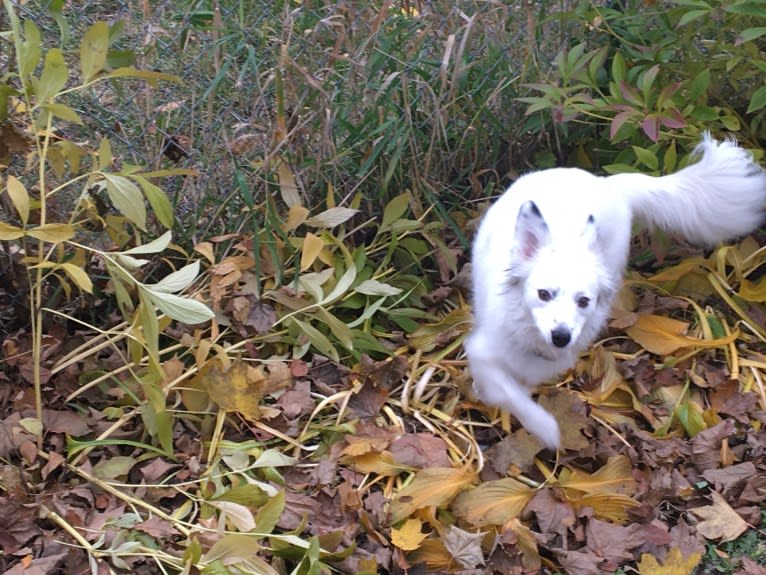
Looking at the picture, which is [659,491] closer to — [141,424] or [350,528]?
[350,528]

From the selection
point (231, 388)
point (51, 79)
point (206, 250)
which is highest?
point (51, 79)

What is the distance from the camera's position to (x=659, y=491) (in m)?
2.95

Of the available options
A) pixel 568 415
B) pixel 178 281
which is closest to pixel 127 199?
pixel 178 281

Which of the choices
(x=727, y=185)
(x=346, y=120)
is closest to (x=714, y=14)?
(x=727, y=185)

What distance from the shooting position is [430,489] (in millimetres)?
2848

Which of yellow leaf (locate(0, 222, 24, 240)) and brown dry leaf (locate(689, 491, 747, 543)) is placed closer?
yellow leaf (locate(0, 222, 24, 240))

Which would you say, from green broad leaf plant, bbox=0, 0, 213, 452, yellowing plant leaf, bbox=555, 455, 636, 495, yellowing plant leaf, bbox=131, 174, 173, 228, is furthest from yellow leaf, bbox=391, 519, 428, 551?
yellowing plant leaf, bbox=131, 174, 173, 228

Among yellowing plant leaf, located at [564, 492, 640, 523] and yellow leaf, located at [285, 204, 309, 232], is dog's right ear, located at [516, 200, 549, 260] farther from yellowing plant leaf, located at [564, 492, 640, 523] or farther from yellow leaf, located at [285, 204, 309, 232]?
yellow leaf, located at [285, 204, 309, 232]

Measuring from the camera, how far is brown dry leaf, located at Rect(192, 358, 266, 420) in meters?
2.95

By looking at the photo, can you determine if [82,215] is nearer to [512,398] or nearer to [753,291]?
[512,398]

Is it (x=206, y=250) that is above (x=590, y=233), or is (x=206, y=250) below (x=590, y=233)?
below

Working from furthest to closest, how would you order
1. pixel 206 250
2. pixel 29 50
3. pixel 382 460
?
pixel 206 250 < pixel 382 460 < pixel 29 50

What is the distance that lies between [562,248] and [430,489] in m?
0.79

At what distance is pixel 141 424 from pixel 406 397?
2.77ft
